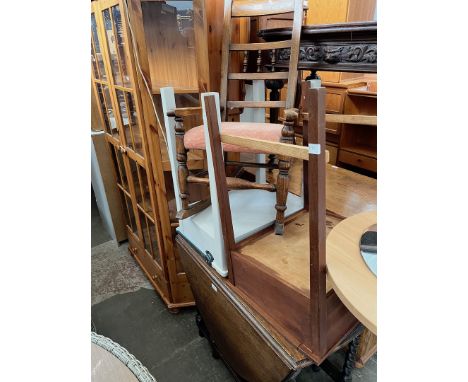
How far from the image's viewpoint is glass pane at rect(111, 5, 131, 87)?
1263mm

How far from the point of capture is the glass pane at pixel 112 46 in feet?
4.54

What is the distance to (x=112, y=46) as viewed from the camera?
144cm

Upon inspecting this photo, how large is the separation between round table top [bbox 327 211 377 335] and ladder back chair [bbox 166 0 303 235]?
285mm

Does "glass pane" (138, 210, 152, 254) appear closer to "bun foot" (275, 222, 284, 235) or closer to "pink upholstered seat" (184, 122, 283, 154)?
"pink upholstered seat" (184, 122, 283, 154)

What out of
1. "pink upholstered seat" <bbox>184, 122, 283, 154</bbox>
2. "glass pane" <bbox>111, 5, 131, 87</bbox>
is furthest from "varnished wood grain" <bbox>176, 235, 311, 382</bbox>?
"glass pane" <bbox>111, 5, 131, 87</bbox>

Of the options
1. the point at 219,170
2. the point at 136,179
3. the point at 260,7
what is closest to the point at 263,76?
the point at 260,7

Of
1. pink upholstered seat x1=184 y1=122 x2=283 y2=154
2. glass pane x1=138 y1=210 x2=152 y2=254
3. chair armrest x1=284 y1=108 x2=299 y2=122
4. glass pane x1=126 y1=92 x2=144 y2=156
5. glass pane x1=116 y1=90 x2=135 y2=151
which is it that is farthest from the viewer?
glass pane x1=138 y1=210 x2=152 y2=254

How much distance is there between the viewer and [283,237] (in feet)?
3.29

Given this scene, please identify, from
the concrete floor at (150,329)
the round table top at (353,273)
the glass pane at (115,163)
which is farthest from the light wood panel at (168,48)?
the concrete floor at (150,329)

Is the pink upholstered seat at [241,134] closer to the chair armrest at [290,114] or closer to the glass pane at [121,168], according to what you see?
the chair armrest at [290,114]
